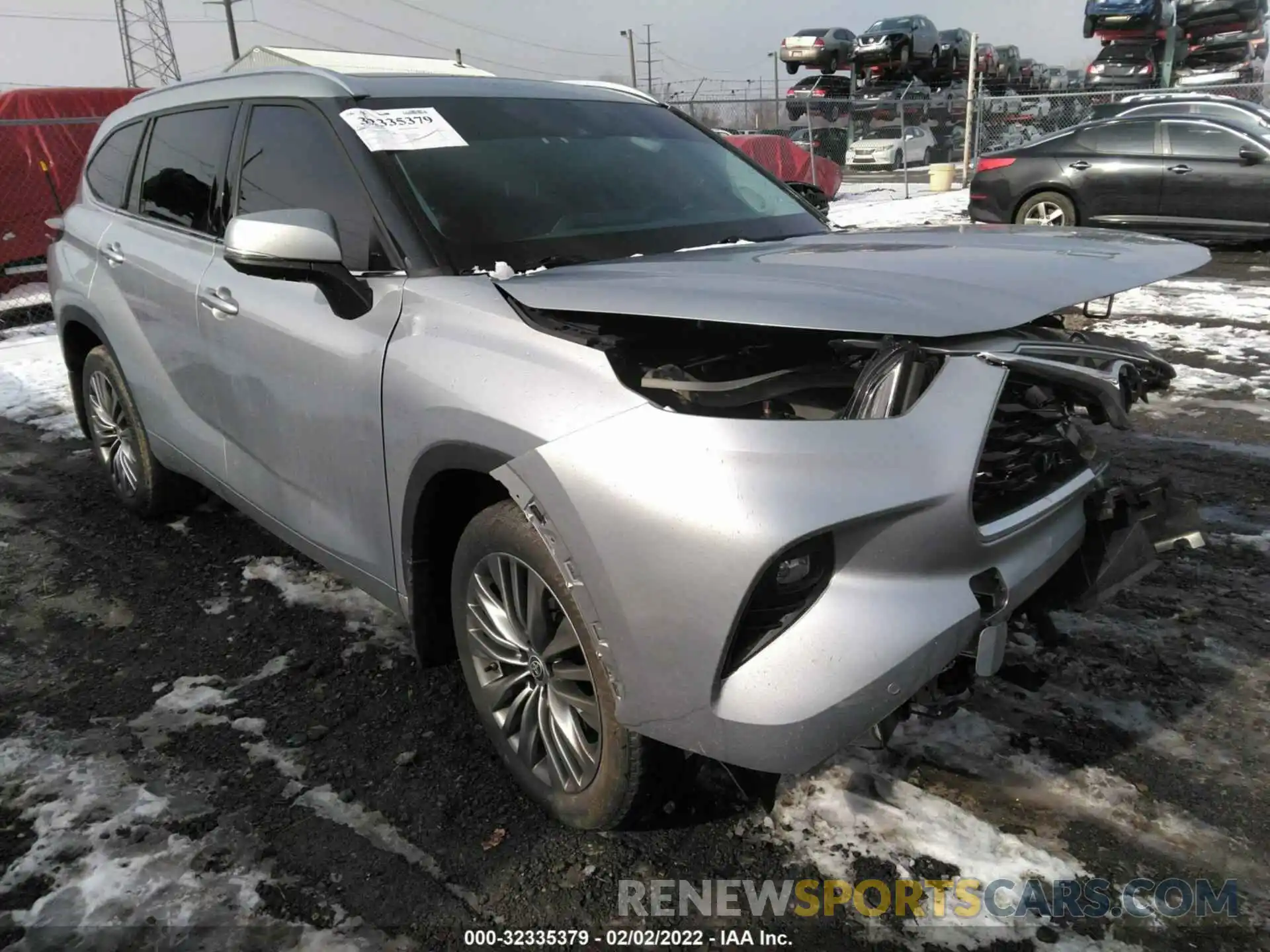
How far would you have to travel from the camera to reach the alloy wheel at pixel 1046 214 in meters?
11.3

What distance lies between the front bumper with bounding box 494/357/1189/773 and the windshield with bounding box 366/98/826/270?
3.32ft

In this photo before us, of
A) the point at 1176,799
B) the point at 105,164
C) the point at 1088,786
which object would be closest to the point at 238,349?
the point at 105,164

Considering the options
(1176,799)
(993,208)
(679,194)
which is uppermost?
(679,194)

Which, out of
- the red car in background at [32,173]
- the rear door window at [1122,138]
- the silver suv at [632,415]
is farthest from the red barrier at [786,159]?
the silver suv at [632,415]

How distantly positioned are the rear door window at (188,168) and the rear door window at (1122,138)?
1059cm

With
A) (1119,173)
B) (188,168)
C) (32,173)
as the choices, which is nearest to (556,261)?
(188,168)

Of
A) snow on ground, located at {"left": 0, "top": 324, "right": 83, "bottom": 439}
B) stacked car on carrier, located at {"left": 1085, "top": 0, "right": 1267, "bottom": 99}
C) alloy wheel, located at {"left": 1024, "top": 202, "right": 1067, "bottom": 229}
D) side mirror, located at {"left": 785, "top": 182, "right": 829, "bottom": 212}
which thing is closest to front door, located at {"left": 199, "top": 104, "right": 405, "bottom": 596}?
side mirror, located at {"left": 785, "top": 182, "right": 829, "bottom": 212}

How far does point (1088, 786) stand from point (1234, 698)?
71 cm

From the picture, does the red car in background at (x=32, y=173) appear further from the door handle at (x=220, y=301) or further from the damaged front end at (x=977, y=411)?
the damaged front end at (x=977, y=411)

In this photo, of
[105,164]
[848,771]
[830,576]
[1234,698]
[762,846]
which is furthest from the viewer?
[105,164]

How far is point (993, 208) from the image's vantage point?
11.7 m

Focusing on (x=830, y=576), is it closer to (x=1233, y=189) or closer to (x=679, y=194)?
(x=679, y=194)

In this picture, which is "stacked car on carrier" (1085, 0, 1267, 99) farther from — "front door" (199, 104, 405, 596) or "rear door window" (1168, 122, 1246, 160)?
"front door" (199, 104, 405, 596)

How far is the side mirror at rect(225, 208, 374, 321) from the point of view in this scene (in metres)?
2.42
